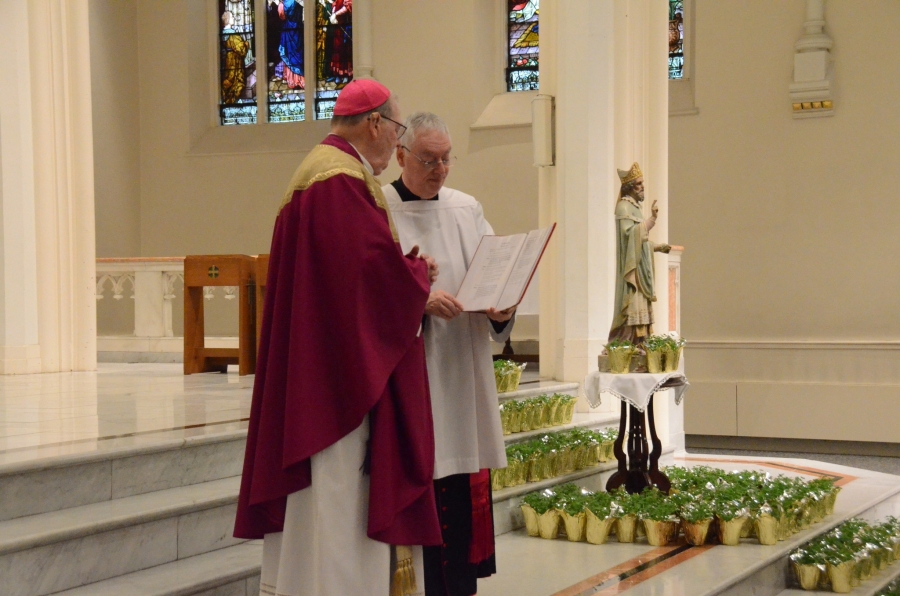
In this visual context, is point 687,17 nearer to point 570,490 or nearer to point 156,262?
point 156,262

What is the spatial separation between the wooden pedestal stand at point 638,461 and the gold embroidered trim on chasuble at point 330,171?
345 centimetres

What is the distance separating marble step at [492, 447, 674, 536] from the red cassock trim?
2.62 metres

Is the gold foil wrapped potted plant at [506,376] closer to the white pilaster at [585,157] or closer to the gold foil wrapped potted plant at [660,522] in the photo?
the white pilaster at [585,157]

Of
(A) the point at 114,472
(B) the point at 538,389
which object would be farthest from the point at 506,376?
(A) the point at 114,472

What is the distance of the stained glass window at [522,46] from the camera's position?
40.9ft

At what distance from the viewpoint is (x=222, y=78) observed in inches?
550

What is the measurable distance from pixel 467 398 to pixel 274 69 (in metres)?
11.0

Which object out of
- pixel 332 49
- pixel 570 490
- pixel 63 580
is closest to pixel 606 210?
pixel 570 490

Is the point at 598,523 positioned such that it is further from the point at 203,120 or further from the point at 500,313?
the point at 203,120

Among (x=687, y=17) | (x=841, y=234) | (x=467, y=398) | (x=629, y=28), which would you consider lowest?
(x=467, y=398)

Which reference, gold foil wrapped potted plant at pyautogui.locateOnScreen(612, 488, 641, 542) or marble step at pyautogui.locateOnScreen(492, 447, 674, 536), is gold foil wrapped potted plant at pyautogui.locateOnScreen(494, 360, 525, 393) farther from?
gold foil wrapped potted plant at pyautogui.locateOnScreen(612, 488, 641, 542)

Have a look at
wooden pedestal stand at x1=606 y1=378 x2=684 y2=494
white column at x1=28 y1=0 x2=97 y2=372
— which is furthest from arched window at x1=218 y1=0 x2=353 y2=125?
wooden pedestal stand at x1=606 y1=378 x2=684 y2=494

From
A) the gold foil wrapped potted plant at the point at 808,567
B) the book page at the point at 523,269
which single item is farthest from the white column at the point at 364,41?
the book page at the point at 523,269

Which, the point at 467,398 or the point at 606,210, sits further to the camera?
the point at 606,210
